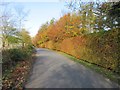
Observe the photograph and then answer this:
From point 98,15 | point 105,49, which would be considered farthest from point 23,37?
point 105,49

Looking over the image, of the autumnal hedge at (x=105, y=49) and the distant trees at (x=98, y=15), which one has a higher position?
the distant trees at (x=98, y=15)

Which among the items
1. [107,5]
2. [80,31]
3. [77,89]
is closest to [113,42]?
[107,5]

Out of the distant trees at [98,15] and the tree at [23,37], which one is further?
the tree at [23,37]

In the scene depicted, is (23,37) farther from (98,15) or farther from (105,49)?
(105,49)

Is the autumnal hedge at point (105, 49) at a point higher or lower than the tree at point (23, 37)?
lower

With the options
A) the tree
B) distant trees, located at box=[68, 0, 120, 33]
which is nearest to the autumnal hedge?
distant trees, located at box=[68, 0, 120, 33]

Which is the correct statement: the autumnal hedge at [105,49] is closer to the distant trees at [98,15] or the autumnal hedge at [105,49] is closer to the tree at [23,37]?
the distant trees at [98,15]

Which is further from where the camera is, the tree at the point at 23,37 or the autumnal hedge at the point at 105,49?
the tree at the point at 23,37

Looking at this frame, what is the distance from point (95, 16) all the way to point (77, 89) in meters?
19.9

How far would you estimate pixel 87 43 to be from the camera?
19.3m

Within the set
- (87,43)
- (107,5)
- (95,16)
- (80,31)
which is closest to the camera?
A: (107,5)

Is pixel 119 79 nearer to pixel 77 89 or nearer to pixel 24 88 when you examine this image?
pixel 77 89

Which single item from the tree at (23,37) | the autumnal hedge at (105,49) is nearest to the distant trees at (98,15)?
the autumnal hedge at (105,49)

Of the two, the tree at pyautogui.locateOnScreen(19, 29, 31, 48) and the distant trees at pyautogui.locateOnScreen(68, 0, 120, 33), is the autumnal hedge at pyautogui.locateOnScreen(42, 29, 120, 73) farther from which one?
the tree at pyautogui.locateOnScreen(19, 29, 31, 48)
